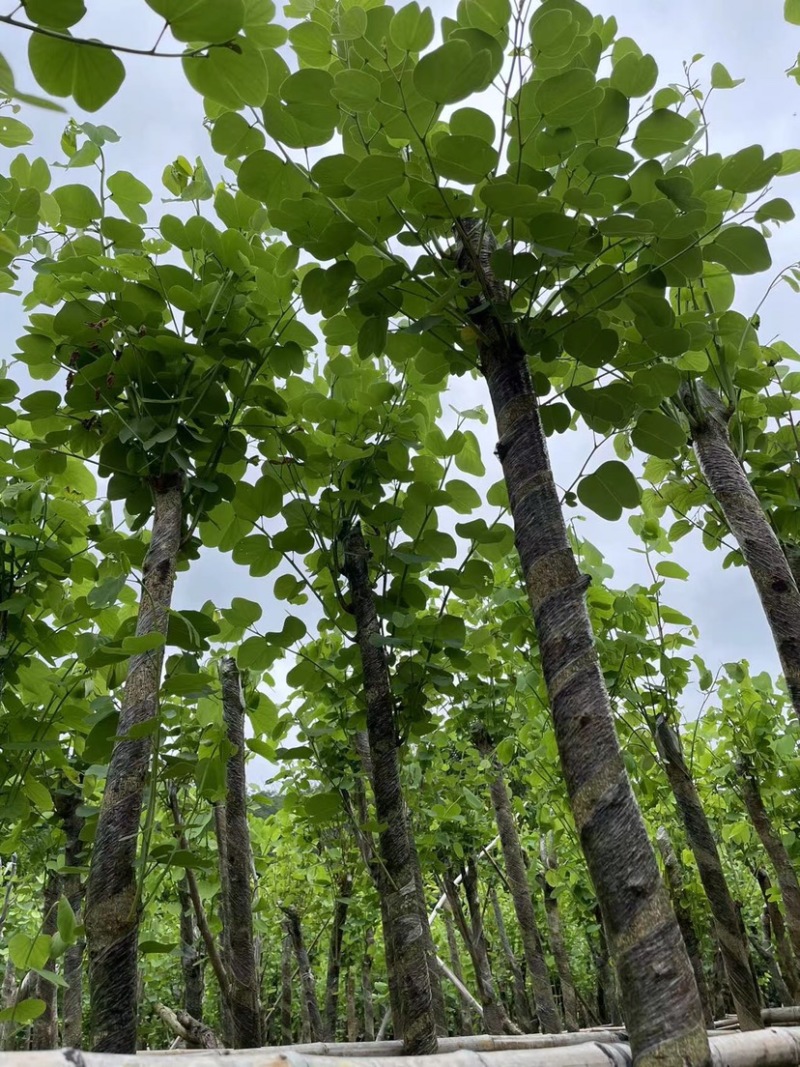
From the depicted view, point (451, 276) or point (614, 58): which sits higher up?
point (614, 58)

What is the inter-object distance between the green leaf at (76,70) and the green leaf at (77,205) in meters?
1.00

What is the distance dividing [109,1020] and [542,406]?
54.2 inches

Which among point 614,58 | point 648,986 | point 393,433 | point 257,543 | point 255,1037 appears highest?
point 614,58

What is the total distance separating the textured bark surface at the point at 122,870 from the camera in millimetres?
1117

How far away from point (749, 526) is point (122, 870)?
6.78 ft

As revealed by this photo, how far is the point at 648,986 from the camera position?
956 millimetres

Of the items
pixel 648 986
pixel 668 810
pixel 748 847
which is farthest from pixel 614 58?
pixel 748 847

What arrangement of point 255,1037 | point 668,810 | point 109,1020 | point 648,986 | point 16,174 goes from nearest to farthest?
point 648,986 → point 109,1020 → point 16,174 → point 255,1037 → point 668,810

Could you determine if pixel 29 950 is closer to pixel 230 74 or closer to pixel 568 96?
pixel 230 74

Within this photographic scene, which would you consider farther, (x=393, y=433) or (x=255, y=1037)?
(x=255, y=1037)

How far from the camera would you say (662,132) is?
57.1 inches

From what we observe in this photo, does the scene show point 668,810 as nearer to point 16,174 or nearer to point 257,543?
point 257,543

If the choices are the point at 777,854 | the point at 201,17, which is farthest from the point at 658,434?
the point at 777,854

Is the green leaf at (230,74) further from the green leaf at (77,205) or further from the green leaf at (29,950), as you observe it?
the green leaf at (29,950)
